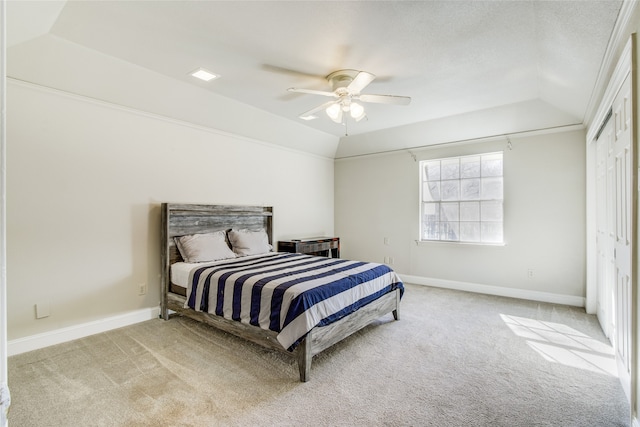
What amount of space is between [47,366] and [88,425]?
1067 mm

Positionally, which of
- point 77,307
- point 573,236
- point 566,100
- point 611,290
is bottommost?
point 77,307

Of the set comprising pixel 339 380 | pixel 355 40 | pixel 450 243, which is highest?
pixel 355 40

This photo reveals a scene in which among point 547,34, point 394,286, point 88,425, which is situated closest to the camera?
point 88,425

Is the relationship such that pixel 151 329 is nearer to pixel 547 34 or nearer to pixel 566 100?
pixel 547 34

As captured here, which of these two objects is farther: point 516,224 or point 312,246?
point 312,246

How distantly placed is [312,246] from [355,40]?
337cm

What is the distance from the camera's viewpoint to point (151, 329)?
3.25m

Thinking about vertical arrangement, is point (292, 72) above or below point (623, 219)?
above

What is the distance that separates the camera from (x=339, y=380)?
229 cm

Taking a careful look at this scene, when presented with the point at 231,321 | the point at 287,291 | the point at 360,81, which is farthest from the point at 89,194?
the point at 360,81

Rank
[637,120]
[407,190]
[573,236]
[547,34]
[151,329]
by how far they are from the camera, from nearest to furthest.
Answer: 1. [637,120]
2. [547,34]
3. [151,329]
4. [573,236]
5. [407,190]

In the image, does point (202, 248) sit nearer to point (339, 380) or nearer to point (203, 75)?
point (203, 75)

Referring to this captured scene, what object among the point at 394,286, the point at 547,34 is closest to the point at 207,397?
the point at 394,286

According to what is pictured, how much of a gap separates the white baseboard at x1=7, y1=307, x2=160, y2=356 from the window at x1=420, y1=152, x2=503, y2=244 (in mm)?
4254
